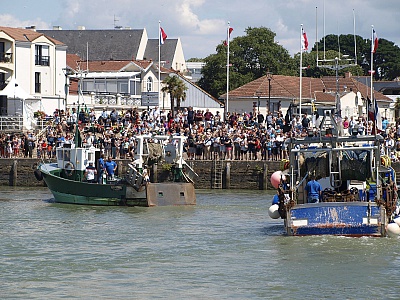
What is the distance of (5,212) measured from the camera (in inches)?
1431

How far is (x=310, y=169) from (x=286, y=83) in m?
46.6

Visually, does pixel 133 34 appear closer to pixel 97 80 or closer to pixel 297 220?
pixel 97 80

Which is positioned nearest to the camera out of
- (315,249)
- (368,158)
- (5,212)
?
(315,249)

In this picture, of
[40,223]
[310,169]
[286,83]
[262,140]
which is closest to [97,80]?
[286,83]

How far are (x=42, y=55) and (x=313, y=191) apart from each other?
157ft

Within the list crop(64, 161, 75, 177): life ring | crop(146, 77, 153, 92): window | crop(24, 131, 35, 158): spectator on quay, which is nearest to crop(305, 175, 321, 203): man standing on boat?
crop(64, 161, 75, 177): life ring

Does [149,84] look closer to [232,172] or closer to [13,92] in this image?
[13,92]

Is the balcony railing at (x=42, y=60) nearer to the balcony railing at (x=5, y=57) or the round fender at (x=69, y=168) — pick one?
the balcony railing at (x=5, y=57)

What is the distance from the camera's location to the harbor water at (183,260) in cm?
2123

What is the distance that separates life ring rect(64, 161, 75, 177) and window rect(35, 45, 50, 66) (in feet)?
108

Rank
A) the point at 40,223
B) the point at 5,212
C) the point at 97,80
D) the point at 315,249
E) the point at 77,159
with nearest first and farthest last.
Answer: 1. the point at 315,249
2. the point at 40,223
3. the point at 5,212
4. the point at 77,159
5. the point at 97,80

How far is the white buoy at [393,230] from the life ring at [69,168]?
659 inches

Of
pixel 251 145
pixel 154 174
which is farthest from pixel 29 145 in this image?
pixel 251 145

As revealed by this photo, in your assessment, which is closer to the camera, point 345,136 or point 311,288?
point 311,288
